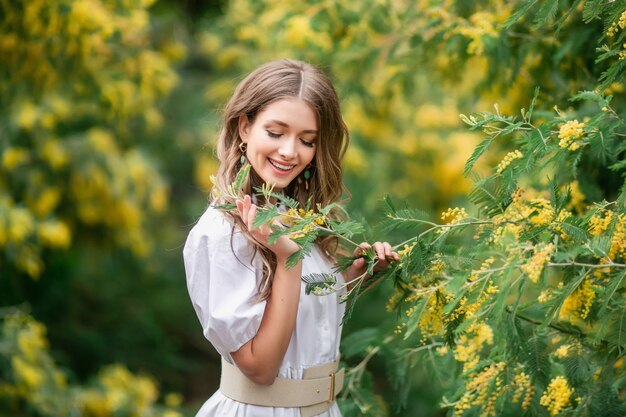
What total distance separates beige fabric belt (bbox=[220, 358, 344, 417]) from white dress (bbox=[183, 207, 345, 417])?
0.02 meters

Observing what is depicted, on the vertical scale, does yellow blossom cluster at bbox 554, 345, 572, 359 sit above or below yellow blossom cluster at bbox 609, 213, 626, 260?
below

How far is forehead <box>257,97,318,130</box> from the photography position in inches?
96.1

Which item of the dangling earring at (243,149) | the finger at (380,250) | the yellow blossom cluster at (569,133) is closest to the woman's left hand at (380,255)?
the finger at (380,250)

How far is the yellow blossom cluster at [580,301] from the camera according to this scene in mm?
2299

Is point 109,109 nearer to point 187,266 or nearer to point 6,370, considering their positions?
point 6,370

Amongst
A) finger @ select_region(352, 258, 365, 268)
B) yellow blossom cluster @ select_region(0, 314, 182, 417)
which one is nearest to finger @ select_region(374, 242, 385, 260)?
finger @ select_region(352, 258, 365, 268)

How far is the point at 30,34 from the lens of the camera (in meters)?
4.84

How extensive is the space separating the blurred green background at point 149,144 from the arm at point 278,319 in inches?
17.8

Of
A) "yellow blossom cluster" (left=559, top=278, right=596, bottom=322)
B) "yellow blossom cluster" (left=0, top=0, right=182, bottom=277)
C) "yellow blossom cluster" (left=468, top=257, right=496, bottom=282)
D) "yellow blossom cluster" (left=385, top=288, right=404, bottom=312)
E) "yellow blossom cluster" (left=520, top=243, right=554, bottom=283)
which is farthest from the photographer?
"yellow blossom cluster" (left=0, top=0, right=182, bottom=277)

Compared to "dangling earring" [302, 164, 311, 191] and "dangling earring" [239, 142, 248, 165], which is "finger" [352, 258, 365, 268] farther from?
"dangling earring" [239, 142, 248, 165]

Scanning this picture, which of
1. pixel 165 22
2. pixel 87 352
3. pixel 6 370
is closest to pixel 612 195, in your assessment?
pixel 6 370

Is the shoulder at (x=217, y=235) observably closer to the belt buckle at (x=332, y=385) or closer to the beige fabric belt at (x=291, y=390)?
the beige fabric belt at (x=291, y=390)

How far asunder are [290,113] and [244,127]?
187 mm

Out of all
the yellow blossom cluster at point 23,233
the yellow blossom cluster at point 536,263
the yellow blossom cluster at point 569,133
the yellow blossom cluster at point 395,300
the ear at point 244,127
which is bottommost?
the yellow blossom cluster at point 23,233
